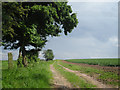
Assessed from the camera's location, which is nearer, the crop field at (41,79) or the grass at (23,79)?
the grass at (23,79)

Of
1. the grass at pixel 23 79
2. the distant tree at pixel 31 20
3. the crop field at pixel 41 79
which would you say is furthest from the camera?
the distant tree at pixel 31 20

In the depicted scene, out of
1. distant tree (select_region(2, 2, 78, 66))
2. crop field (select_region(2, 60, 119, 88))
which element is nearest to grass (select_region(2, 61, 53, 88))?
crop field (select_region(2, 60, 119, 88))

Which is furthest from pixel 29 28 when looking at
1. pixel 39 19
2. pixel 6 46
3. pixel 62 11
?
pixel 6 46

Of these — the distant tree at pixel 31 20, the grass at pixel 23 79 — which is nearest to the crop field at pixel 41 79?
the grass at pixel 23 79

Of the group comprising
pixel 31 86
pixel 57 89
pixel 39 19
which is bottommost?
pixel 57 89

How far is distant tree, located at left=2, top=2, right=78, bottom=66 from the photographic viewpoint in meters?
12.8

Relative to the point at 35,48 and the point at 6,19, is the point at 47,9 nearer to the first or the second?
the point at 6,19

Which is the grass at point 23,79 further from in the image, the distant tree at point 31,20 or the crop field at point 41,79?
the distant tree at point 31,20

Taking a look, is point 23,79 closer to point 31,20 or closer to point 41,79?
point 41,79

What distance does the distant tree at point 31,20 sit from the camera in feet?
42.1

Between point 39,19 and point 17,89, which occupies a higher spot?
point 39,19

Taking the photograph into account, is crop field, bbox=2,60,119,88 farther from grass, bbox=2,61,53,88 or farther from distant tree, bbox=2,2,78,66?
distant tree, bbox=2,2,78,66

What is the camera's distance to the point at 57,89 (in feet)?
23.0

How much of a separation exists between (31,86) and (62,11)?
15.2 meters
